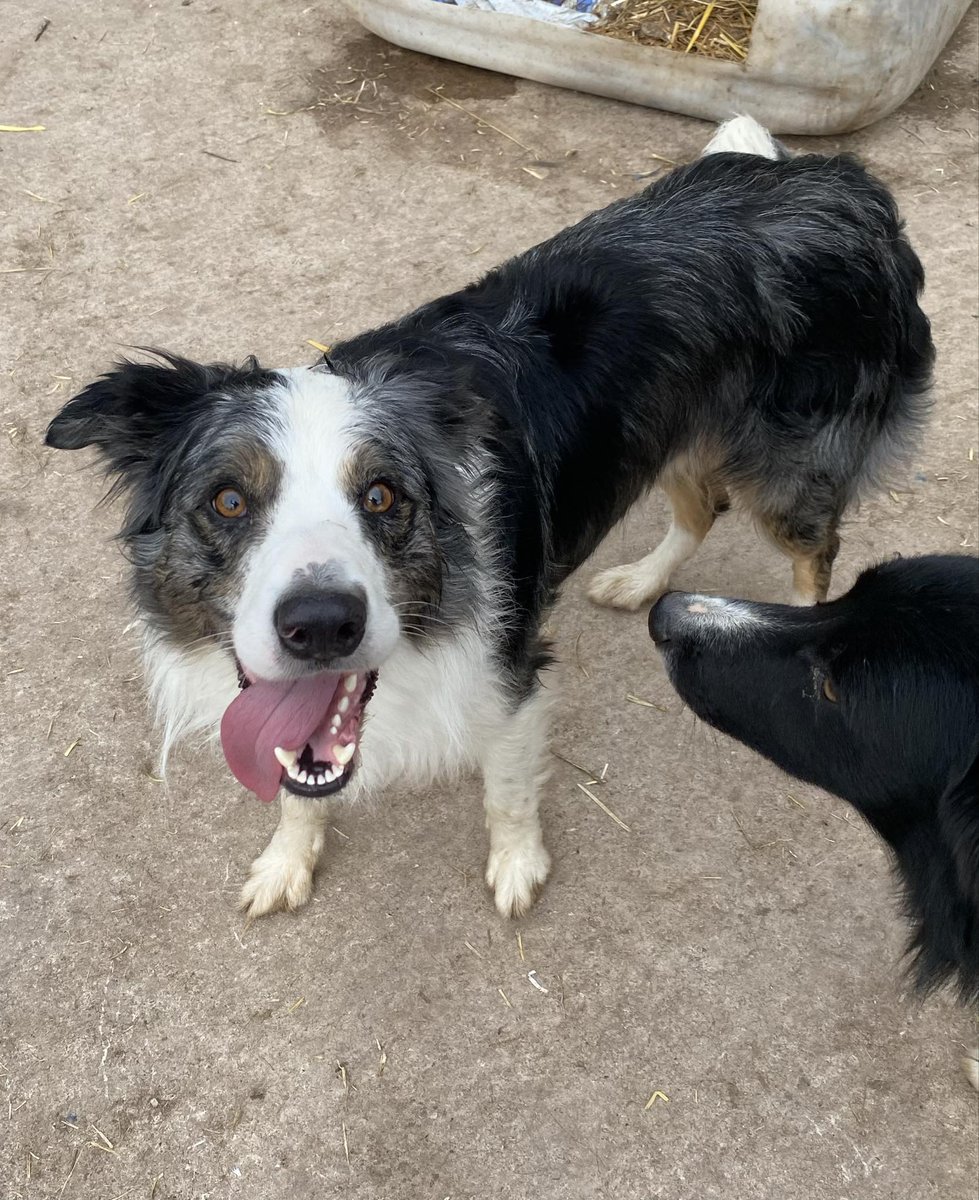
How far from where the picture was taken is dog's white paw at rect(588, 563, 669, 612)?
4152 millimetres

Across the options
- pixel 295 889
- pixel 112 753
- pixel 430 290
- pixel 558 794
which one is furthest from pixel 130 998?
pixel 430 290

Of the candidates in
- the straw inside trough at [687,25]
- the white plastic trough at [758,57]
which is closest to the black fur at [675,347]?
the white plastic trough at [758,57]

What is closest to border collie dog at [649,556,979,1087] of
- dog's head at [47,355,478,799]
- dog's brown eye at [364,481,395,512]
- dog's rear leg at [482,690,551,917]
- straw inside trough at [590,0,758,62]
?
dog's rear leg at [482,690,551,917]

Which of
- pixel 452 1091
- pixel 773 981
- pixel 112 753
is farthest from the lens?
pixel 112 753

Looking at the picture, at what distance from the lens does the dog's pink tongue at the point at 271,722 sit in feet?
8.14

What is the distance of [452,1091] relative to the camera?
2.99m

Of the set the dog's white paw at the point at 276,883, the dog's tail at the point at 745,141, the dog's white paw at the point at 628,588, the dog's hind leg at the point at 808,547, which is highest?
the dog's tail at the point at 745,141

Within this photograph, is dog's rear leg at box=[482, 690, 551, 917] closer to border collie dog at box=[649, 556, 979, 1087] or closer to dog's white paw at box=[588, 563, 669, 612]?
border collie dog at box=[649, 556, 979, 1087]

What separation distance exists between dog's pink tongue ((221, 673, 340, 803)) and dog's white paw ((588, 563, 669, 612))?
1892 mm

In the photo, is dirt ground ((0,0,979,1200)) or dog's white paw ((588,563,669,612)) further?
dog's white paw ((588,563,669,612))

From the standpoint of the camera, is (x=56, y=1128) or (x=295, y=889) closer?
(x=56, y=1128)

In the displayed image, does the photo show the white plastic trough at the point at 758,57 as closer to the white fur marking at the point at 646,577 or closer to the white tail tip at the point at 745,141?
the white tail tip at the point at 745,141

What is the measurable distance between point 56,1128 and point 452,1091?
1.16 m

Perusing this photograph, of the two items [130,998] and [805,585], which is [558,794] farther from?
[130,998]
